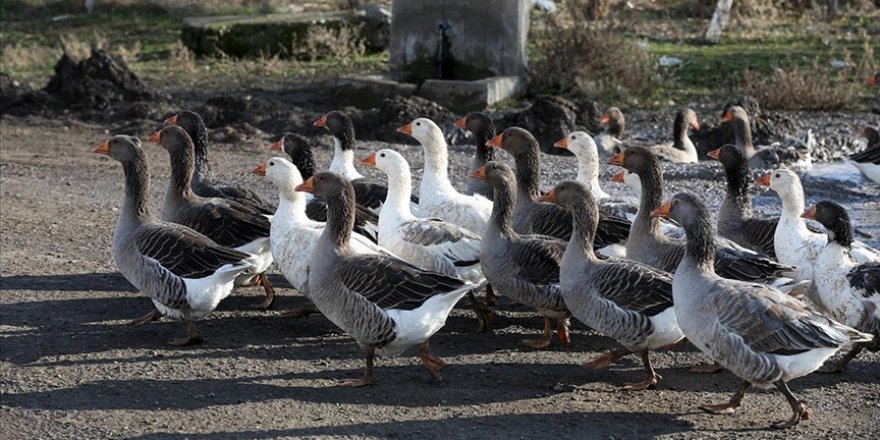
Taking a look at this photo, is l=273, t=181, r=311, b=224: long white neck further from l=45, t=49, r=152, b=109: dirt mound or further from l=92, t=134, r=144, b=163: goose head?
l=45, t=49, r=152, b=109: dirt mound

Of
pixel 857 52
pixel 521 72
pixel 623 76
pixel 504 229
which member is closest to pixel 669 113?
pixel 623 76

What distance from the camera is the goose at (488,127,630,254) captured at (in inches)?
371

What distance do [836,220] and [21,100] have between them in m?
12.0

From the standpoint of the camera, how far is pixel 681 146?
13969 millimetres

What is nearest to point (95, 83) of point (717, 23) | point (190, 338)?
point (190, 338)

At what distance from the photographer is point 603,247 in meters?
9.28

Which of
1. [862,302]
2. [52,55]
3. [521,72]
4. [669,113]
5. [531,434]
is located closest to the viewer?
[531,434]

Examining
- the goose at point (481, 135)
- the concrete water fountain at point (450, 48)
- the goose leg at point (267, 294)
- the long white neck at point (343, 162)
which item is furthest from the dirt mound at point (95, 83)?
the goose leg at point (267, 294)

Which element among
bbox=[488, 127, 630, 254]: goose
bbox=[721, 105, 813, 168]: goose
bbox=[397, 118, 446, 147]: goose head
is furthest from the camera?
bbox=[721, 105, 813, 168]: goose

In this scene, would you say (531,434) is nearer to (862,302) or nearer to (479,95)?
(862,302)

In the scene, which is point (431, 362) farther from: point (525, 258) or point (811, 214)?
point (811, 214)

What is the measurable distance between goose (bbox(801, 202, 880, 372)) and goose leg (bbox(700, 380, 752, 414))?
3.65 feet

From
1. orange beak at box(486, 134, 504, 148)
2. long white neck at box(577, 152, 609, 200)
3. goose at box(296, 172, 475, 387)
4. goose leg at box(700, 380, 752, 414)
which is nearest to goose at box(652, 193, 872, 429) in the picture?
goose leg at box(700, 380, 752, 414)

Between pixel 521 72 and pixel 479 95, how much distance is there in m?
1.42
